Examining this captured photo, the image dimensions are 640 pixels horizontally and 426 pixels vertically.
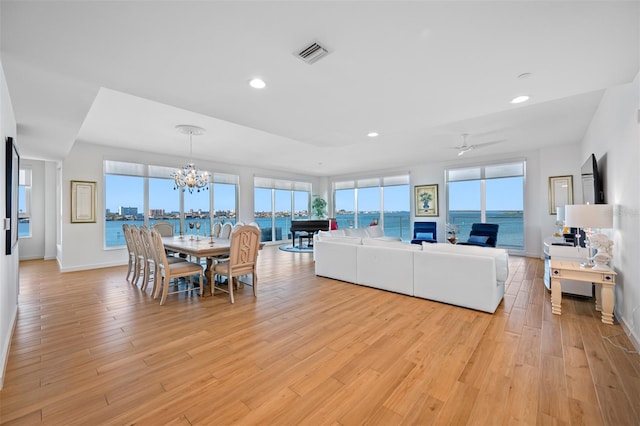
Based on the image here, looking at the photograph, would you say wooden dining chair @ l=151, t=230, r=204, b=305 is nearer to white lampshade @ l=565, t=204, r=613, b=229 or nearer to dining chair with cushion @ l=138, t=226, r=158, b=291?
dining chair with cushion @ l=138, t=226, r=158, b=291

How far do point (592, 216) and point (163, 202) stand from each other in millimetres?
8334

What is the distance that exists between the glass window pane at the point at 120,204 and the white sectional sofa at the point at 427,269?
17.0 ft

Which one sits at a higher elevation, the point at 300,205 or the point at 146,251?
the point at 300,205

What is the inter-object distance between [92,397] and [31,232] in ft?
27.2

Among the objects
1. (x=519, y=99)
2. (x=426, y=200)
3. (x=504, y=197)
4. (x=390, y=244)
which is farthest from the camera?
(x=426, y=200)

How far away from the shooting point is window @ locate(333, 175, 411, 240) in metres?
→ 9.72

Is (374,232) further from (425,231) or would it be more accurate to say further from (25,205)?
(25,205)

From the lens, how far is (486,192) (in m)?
7.72

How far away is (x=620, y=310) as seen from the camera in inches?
116

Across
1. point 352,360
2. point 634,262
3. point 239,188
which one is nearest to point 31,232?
point 239,188

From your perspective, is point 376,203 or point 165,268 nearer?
point 165,268

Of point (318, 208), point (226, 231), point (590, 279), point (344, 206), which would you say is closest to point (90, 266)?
point (226, 231)

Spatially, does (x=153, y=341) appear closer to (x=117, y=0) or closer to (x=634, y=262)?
(x=117, y=0)

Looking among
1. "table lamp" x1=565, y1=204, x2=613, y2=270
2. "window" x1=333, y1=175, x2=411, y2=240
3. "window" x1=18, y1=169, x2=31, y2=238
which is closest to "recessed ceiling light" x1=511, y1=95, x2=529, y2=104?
"table lamp" x1=565, y1=204, x2=613, y2=270
